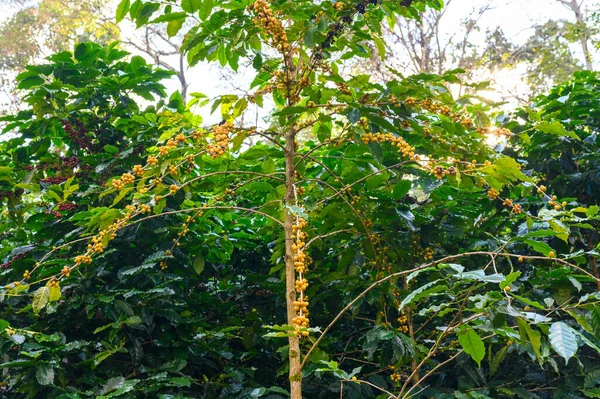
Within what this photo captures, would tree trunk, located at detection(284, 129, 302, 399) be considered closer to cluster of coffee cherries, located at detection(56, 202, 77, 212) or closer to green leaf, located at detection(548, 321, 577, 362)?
green leaf, located at detection(548, 321, 577, 362)

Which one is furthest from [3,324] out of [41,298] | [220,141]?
[220,141]

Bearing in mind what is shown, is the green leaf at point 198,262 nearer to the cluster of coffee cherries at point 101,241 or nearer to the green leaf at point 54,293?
the cluster of coffee cherries at point 101,241

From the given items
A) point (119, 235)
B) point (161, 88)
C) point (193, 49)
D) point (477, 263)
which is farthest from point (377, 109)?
point (161, 88)

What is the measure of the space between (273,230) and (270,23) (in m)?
0.82

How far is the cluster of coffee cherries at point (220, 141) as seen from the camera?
51.2 inches

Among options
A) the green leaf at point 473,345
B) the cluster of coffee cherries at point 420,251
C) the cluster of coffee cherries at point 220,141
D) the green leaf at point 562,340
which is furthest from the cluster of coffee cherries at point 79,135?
the green leaf at point 562,340

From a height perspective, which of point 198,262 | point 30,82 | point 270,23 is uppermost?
point 30,82

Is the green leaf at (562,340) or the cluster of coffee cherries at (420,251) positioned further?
the cluster of coffee cherries at (420,251)

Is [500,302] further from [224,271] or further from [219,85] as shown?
[219,85]

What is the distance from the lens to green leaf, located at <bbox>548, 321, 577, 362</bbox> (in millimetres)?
1002

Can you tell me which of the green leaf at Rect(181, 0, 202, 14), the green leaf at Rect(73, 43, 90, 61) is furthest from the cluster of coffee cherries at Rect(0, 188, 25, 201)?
the green leaf at Rect(181, 0, 202, 14)

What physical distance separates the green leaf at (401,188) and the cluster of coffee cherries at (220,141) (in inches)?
23.6

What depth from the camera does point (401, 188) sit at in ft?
5.73

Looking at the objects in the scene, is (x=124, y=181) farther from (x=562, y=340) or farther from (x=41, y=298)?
(x=562, y=340)
